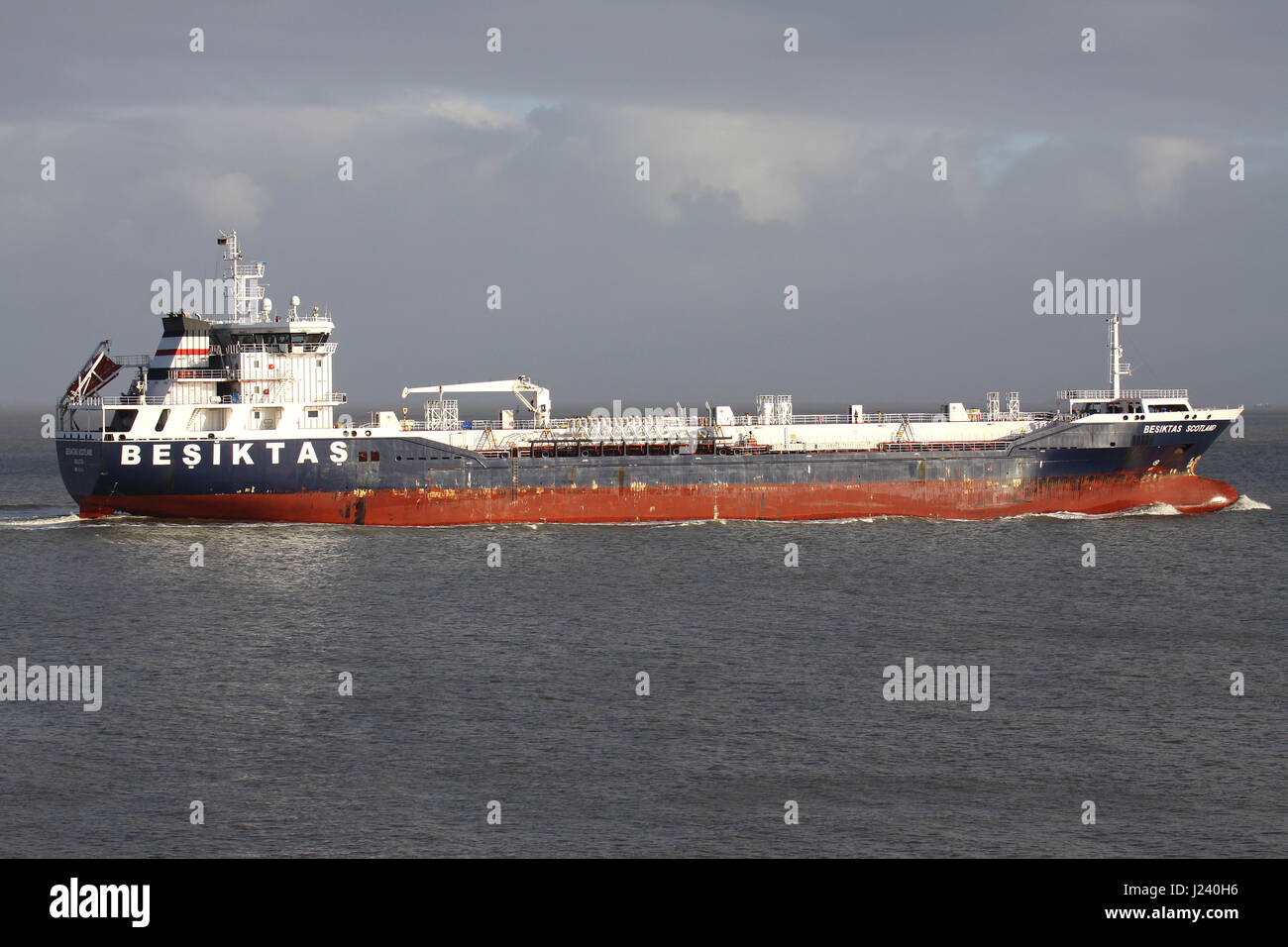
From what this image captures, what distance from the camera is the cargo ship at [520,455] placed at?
51.6m

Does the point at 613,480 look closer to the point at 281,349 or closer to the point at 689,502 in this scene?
the point at 689,502

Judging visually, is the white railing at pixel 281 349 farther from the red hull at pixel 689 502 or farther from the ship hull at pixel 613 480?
the red hull at pixel 689 502

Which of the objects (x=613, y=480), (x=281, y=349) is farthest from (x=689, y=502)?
(x=281, y=349)

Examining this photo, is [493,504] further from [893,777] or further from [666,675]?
[893,777]

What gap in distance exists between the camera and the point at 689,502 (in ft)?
181

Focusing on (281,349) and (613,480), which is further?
(281,349)

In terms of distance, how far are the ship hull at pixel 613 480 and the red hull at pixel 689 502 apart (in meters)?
0.06

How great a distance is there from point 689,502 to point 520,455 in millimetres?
7777

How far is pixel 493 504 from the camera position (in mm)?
53906

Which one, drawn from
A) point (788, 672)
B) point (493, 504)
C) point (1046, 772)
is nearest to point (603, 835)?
point (1046, 772)

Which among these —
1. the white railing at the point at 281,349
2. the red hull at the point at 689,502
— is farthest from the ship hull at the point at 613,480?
the white railing at the point at 281,349

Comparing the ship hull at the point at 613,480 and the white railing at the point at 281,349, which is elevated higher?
the white railing at the point at 281,349

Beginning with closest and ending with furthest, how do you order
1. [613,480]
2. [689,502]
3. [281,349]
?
[613,480] < [281,349] < [689,502]
